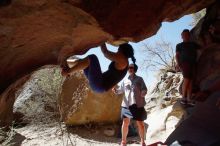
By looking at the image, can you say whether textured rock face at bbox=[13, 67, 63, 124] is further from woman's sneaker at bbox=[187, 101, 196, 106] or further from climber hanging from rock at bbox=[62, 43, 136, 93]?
climber hanging from rock at bbox=[62, 43, 136, 93]

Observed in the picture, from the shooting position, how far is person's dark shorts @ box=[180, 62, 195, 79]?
9.44m

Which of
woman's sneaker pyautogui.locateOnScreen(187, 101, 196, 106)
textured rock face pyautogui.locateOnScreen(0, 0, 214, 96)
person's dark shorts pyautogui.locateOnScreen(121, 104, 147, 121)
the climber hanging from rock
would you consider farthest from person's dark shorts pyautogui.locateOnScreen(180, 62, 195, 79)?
the climber hanging from rock

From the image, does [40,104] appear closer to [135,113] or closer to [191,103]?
[135,113]

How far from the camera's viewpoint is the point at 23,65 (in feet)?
21.6

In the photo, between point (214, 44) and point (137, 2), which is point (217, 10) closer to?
point (214, 44)

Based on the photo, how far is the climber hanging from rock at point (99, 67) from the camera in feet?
21.9

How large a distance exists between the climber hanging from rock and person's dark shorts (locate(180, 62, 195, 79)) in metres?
2.85

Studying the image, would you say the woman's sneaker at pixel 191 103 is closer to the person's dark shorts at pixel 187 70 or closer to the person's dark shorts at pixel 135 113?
the person's dark shorts at pixel 187 70

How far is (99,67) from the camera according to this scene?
6730 millimetres

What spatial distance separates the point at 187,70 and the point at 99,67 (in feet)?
12.1

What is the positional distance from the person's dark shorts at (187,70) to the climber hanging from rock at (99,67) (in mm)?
2853

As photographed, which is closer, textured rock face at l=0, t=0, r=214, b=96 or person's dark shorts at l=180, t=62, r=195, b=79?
textured rock face at l=0, t=0, r=214, b=96

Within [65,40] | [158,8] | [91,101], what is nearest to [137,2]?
[158,8]

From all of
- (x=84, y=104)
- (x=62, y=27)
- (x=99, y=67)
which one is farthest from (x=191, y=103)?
(x=84, y=104)
